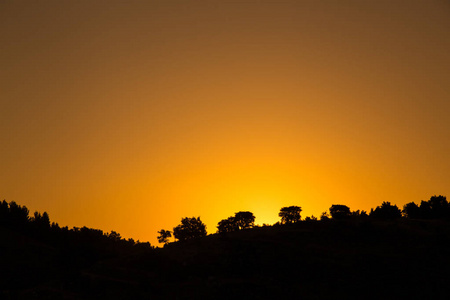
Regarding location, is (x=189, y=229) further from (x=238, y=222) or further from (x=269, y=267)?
(x=269, y=267)

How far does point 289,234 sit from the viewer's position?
88.9 metres

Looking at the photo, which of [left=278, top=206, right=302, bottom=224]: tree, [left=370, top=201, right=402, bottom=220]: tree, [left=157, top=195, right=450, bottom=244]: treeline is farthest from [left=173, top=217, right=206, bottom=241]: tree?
[left=370, top=201, right=402, bottom=220]: tree

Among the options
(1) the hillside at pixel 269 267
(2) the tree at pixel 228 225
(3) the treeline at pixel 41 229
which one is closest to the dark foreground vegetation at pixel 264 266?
(1) the hillside at pixel 269 267

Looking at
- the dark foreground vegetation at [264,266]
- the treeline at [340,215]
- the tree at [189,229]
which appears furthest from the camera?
the tree at [189,229]

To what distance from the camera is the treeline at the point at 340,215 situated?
113 metres

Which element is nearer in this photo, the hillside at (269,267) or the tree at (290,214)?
the hillside at (269,267)

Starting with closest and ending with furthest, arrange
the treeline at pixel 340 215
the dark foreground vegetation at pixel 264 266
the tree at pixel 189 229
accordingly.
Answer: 1. the dark foreground vegetation at pixel 264 266
2. the treeline at pixel 340 215
3. the tree at pixel 189 229

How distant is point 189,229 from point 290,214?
103 feet

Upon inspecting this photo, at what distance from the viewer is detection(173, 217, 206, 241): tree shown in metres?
135

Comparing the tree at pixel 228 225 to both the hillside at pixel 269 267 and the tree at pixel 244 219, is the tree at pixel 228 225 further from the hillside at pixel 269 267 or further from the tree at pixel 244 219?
the hillside at pixel 269 267

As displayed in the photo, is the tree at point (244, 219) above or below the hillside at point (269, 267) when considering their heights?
above

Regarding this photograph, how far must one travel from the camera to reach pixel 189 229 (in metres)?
136

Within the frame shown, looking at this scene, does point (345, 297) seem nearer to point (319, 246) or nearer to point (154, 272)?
point (319, 246)

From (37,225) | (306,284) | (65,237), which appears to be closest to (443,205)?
(306,284)
